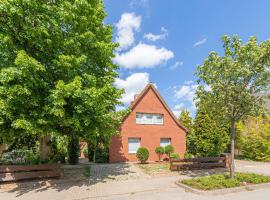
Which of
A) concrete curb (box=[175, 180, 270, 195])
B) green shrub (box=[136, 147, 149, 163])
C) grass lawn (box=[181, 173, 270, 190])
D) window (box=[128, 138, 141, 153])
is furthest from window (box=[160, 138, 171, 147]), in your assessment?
concrete curb (box=[175, 180, 270, 195])

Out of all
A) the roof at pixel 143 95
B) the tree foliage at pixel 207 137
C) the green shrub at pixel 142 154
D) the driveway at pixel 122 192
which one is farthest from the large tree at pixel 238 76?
the roof at pixel 143 95

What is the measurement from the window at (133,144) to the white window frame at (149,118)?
1768 mm

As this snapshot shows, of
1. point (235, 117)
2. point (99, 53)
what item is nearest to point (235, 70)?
point (235, 117)

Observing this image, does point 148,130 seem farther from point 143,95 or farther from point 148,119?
point 143,95

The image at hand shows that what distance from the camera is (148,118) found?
22.7 m

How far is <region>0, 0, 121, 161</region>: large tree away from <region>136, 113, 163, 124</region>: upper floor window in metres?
9.83

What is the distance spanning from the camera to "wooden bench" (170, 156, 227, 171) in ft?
52.1

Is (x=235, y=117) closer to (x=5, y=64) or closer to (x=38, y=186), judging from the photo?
(x=38, y=186)

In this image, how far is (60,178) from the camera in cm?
1277

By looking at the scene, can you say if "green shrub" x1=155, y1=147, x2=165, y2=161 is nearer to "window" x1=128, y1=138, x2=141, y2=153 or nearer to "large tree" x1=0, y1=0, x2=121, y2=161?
"window" x1=128, y1=138, x2=141, y2=153

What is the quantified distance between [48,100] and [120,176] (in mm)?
6797

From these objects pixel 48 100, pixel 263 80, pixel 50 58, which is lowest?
pixel 48 100

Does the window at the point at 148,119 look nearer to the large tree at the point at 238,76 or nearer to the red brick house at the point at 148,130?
the red brick house at the point at 148,130

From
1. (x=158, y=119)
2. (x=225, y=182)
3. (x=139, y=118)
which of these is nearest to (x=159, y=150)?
(x=158, y=119)
